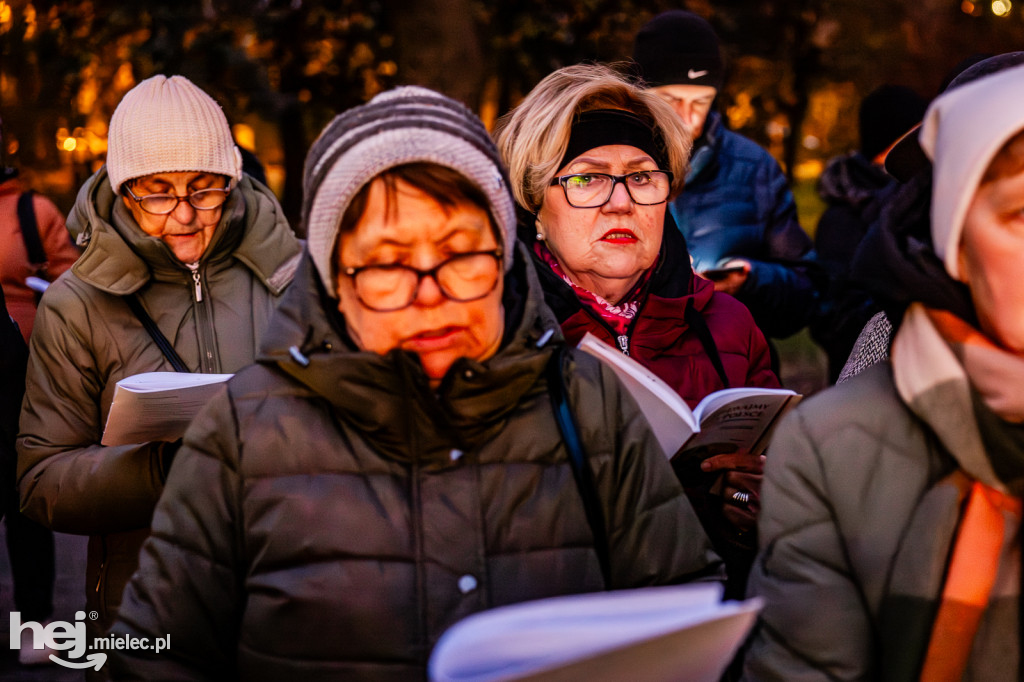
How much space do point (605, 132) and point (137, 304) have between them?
143 centimetres

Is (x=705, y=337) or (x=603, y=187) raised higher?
(x=603, y=187)

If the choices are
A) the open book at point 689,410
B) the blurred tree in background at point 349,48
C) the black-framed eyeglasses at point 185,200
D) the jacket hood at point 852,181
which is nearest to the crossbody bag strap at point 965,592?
the open book at point 689,410

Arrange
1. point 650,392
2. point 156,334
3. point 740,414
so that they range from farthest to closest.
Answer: point 156,334 < point 740,414 < point 650,392

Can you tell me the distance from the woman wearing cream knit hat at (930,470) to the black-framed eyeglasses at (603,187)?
1.20 metres

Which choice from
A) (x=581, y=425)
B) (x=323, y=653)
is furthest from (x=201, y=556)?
(x=581, y=425)

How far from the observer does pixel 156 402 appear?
240cm

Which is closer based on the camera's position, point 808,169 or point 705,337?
point 705,337

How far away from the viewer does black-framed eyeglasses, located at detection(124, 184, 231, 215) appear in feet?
10.2

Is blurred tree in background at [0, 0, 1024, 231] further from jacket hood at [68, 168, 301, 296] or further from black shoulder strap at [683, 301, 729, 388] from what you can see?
black shoulder strap at [683, 301, 729, 388]

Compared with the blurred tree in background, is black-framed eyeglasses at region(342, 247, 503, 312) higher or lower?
lower

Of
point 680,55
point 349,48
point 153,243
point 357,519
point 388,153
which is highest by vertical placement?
point 349,48

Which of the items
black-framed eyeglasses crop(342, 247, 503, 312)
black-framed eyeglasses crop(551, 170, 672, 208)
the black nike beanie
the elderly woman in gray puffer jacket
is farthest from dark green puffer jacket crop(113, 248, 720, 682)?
the black nike beanie

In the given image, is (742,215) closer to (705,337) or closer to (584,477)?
(705,337)

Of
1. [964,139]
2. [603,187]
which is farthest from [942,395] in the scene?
[603,187]
